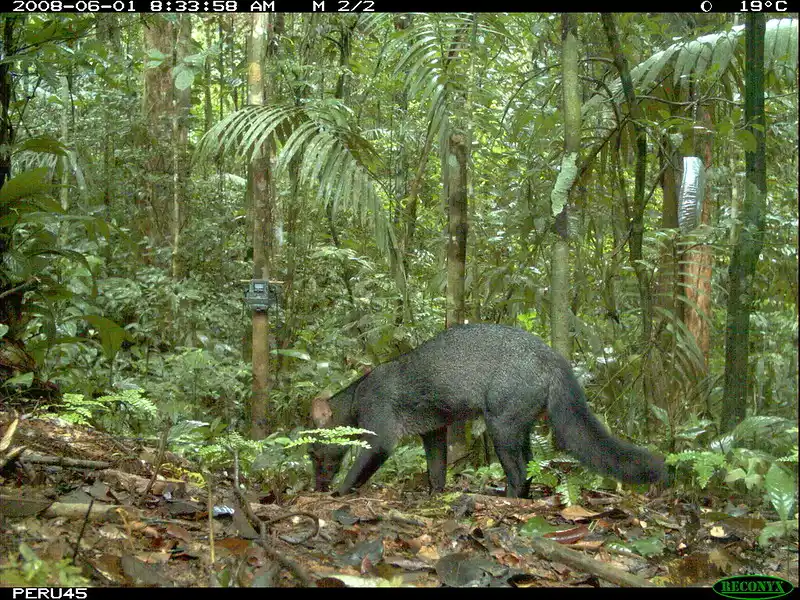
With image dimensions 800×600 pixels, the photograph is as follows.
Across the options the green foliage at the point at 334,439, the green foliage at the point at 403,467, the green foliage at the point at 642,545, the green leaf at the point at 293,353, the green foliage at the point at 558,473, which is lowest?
the green foliage at the point at 403,467

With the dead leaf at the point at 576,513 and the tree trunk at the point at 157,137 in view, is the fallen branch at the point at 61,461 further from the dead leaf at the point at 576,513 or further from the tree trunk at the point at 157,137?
the tree trunk at the point at 157,137

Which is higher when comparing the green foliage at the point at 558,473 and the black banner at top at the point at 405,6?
the black banner at top at the point at 405,6

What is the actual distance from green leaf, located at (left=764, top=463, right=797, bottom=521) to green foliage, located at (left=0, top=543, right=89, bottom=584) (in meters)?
2.19

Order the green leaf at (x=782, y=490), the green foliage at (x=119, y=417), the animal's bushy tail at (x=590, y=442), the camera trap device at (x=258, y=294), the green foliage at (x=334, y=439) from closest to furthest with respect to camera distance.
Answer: the green leaf at (x=782, y=490) → the green foliage at (x=334, y=439) → the animal's bushy tail at (x=590, y=442) → the green foliage at (x=119, y=417) → the camera trap device at (x=258, y=294)

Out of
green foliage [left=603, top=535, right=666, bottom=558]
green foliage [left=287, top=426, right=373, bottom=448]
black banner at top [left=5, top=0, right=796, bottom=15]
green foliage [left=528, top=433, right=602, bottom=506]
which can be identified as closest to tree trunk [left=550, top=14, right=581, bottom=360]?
black banner at top [left=5, top=0, right=796, bottom=15]

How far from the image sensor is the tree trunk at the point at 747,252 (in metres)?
3.58

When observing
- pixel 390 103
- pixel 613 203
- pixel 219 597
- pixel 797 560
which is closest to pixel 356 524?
pixel 219 597

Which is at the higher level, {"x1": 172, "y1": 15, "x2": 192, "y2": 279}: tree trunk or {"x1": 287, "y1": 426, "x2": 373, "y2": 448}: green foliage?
{"x1": 172, "y1": 15, "x2": 192, "y2": 279}: tree trunk

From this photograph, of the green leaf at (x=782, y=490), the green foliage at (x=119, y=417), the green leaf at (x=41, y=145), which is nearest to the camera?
the green leaf at (x=782, y=490)

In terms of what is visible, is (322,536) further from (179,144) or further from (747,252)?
(179,144)

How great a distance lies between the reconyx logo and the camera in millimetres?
2338

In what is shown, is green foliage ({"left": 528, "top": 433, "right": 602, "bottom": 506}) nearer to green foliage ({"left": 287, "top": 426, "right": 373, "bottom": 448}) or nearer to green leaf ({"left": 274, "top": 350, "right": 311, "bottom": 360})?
green foliage ({"left": 287, "top": 426, "right": 373, "bottom": 448})

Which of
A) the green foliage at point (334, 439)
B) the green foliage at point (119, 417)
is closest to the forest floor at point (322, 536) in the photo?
the green foliage at point (334, 439)

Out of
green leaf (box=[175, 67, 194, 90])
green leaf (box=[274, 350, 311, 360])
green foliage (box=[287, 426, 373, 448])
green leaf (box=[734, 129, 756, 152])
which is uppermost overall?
green leaf (box=[175, 67, 194, 90])
